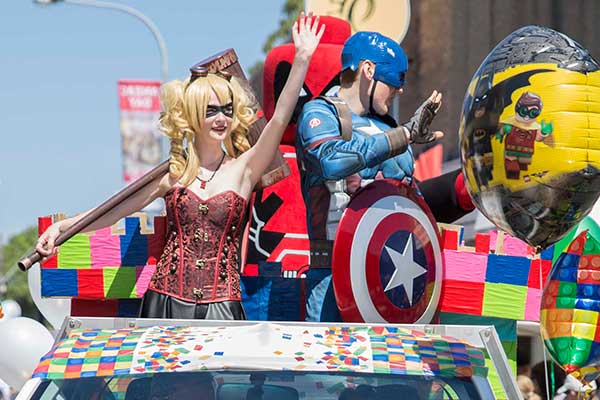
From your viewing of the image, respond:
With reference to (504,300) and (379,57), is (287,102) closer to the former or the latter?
(379,57)

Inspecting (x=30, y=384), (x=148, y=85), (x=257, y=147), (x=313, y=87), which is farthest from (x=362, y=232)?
(x=148, y=85)

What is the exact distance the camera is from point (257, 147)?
4.98 meters

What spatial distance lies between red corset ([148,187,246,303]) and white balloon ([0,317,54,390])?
1535 millimetres

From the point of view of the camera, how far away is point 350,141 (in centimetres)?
479

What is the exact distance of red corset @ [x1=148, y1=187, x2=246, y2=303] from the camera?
4.80m

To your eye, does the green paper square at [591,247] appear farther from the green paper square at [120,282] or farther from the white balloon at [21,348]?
the white balloon at [21,348]

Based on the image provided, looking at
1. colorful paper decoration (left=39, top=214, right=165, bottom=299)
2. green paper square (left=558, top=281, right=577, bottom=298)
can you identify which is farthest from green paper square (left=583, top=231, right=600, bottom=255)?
colorful paper decoration (left=39, top=214, right=165, bottom=299)

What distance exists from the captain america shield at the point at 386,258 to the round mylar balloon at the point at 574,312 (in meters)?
0.46

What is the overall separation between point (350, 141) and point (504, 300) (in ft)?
3.14

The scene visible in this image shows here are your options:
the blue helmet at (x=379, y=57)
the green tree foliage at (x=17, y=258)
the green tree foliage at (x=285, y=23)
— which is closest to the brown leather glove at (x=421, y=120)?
the blue helmet at (x=379, y=57)

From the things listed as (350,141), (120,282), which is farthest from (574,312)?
(120,282)

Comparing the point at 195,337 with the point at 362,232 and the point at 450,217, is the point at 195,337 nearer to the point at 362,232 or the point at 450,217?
the point at 362,232

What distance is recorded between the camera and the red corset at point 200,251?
480 cm

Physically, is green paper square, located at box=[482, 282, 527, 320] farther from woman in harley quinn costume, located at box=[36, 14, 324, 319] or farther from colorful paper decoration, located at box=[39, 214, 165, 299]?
colorful paper decoration, located at box=[39, 214, 165, 299]
